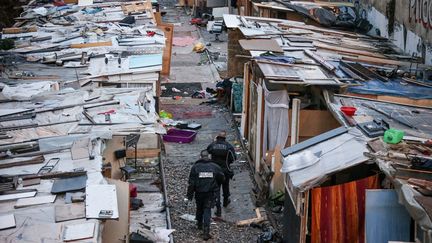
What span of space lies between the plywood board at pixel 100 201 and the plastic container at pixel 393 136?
400cm

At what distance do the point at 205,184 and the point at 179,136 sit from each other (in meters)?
7.61

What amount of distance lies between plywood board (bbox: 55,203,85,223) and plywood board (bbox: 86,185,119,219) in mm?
100

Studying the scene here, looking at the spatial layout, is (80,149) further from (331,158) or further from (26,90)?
(26,90)

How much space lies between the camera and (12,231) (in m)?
10.4

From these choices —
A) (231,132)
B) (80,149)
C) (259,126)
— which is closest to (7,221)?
(80,149)

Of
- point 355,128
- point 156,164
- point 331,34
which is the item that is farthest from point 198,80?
point 355,128

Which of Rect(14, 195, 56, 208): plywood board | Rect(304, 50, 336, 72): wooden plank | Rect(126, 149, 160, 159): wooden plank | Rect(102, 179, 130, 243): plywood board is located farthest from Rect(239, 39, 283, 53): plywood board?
Rect(14, 195, 56, 208): plywood board

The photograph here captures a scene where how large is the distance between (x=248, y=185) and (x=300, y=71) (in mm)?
3139

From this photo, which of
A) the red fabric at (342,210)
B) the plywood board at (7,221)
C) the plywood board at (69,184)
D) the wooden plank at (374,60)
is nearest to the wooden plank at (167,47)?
the wooden plank at (374,60)

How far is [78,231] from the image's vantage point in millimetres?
10328

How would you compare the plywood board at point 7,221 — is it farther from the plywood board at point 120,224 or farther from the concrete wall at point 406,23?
the concrete wall at point 406,23

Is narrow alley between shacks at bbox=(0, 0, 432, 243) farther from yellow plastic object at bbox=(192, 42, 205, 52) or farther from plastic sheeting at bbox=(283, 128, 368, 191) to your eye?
yellow plastic object at bbox=(192, 42, 205, 52)

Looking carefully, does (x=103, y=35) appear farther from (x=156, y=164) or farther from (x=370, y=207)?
(x=370, y=207)

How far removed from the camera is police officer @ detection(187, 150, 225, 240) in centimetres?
1460
